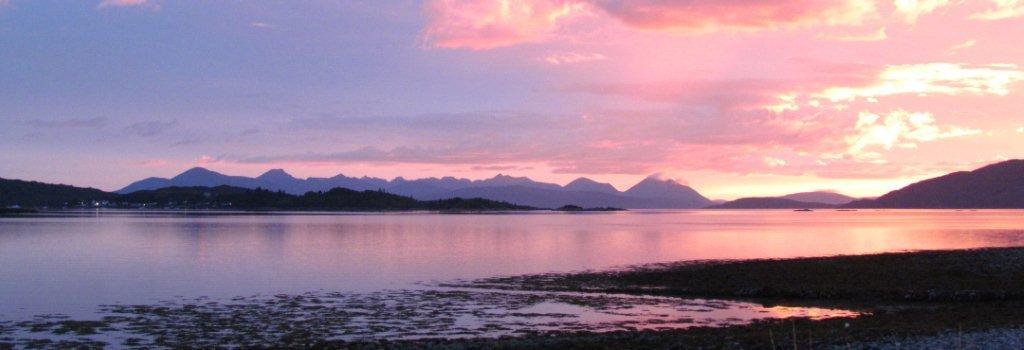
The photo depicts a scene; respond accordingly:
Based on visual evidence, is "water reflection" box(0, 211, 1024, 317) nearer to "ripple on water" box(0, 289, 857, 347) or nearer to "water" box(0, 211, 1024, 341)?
"water" box(0, 211, 1024, 341)

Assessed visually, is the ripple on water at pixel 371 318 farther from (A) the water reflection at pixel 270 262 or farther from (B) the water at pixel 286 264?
(A) the water reflection at pixel 270 262

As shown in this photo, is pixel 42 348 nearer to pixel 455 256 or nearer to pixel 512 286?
pixel 512 286

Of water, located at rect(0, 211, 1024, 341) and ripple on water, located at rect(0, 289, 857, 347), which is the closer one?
ripple on water, located at rect(0, 289, 857, 347)

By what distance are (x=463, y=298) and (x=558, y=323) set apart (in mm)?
8418

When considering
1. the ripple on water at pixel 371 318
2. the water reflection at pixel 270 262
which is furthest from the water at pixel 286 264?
the ripple on water at pixel 371 318

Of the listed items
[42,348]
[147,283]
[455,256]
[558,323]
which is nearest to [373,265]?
[455,256]

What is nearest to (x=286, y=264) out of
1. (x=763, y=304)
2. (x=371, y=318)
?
(x=371, y=318)

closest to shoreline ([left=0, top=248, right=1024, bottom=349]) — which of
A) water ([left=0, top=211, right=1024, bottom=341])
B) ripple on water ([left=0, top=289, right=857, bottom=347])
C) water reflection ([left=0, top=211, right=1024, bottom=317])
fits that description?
ripple on water ([left=0, top=289, right=857, bottom=347])

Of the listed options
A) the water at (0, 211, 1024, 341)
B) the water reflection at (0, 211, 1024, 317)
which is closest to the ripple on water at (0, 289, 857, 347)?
the water at (0, 211, 1024, 341)

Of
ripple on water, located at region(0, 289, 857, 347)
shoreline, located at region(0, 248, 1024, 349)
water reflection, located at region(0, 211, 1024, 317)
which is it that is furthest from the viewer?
water reflection, located at region(0, 211, 1024, 317)

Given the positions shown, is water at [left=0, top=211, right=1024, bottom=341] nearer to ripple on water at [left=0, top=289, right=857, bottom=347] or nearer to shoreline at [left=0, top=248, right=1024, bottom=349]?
ripple on water at [left=0, top=289, right=857, bottom=347]

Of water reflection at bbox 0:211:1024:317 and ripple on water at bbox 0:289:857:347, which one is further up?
water reflection at bbox 0:211:1024:317

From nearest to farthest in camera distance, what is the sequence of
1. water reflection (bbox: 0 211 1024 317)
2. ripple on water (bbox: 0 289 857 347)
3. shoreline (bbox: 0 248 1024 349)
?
1. shoreline (bbox: 0 248 1024 349)
2. ripple on water (bbox: 0 289 857 347)
3. water reflection (bbox: 0 211 1024 317)

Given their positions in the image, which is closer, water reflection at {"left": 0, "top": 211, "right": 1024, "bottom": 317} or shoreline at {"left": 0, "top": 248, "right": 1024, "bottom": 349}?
shoreline at {"left": 0, "top": 248, "right": 1024, "bottom": 349}
